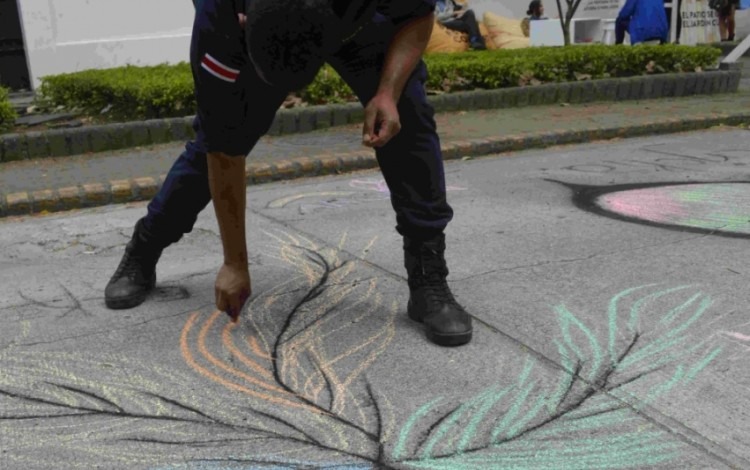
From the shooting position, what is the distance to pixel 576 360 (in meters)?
2.45

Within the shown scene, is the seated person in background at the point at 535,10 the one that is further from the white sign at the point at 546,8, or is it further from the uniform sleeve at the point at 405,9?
the uniform sleeve at the point at 405,9

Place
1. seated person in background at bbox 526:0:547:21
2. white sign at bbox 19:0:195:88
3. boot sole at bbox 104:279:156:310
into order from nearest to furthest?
boot sole at bbox 104:279:156:310
white sign at bbox 19:0:195:88
seated person in background at bbox 526:0:547:21

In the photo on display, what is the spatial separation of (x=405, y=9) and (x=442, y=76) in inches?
243

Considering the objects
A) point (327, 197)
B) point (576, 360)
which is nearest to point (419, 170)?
point (576, 360)

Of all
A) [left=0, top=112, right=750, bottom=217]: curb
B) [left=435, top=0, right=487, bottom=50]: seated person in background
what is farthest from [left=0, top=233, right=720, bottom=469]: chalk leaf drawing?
[left=435, top=0, right=487, bottom=50]: seated person in background

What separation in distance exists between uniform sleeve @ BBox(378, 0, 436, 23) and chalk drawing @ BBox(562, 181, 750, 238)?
79.1 inches

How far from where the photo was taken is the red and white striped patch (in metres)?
2.31

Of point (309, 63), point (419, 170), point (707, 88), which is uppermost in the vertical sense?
point (309, 63)

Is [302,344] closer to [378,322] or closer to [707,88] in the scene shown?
[378,322]

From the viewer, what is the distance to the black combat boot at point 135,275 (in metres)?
3.02

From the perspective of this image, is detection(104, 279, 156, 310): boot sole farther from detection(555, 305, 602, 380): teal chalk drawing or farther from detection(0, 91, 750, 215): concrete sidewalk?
detection(0, 91, 750, 215): concrete sidewalk

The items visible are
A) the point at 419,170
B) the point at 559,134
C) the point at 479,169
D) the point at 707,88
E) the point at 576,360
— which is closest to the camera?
the point at 576,360

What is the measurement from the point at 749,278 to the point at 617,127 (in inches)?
165

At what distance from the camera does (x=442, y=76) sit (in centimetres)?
846
